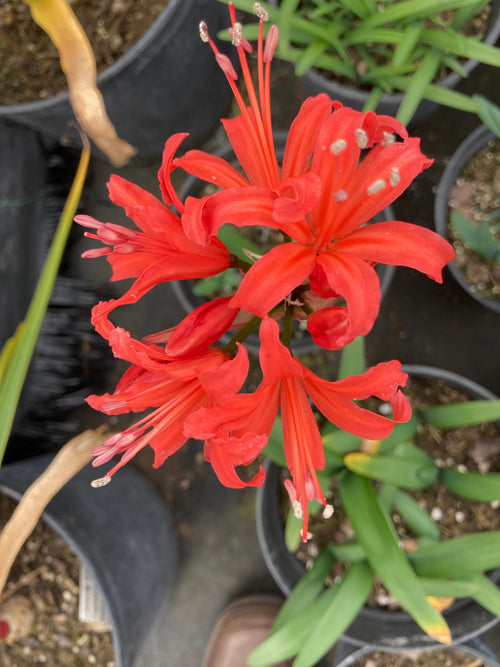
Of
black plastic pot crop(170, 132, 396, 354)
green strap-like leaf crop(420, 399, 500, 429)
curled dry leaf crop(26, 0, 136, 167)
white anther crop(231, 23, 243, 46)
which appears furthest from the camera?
black plastic pot crop(170, 132, 396, 354)

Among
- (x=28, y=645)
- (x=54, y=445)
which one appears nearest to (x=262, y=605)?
(x=28, y=645)

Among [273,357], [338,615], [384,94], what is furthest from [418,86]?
[338,615]

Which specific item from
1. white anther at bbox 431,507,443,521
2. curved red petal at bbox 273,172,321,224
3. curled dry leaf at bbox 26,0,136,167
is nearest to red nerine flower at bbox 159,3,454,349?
curved red petal at bbox 273,172,321,224

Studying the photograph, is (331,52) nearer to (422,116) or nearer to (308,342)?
(422,116)

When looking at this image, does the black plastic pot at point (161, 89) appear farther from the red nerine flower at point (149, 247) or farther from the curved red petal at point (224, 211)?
the curved red petal at point (224, 211)

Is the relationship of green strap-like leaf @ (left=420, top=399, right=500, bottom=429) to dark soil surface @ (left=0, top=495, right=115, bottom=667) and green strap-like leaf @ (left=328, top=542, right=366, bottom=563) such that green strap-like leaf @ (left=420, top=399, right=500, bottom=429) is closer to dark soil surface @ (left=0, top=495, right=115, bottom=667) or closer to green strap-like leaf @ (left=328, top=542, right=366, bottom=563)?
green strap-like leaf @ (left=328, top=542, right=366, bottom=563)

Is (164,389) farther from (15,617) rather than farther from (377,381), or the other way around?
(15,617)
